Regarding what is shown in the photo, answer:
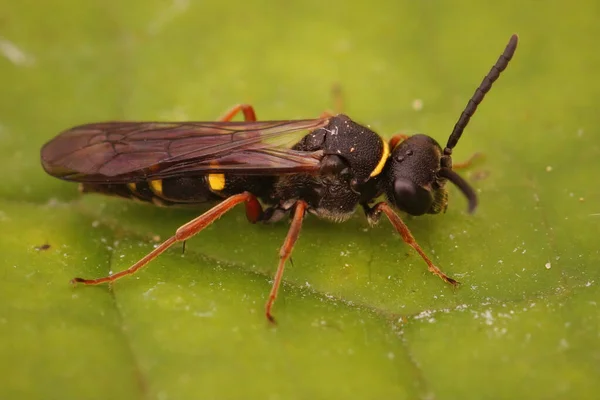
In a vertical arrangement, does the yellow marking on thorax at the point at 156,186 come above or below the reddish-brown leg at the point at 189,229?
above

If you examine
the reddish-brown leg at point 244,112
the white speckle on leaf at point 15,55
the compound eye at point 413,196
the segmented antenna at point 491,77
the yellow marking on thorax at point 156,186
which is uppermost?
the white speckle on leaf at point 15,55

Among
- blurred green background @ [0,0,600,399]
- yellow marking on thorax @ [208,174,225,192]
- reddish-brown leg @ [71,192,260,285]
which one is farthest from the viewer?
yellow marking on thorax @ [208,174,225,192]

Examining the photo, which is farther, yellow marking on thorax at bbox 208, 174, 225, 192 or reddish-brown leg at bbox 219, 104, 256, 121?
reddish-brown leg at bbox 219, 104, 256, 121

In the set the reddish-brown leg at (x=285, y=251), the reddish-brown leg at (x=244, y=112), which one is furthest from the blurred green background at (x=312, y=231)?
the reddish-brown leg at (x=244, y=112)

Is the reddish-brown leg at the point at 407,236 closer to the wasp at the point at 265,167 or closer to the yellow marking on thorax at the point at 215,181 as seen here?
the wasp at the point at 265,167

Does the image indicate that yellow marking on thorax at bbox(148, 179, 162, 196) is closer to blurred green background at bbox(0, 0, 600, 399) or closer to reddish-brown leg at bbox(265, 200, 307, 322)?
blurred green background at bbox(0, 0, 600, 399)

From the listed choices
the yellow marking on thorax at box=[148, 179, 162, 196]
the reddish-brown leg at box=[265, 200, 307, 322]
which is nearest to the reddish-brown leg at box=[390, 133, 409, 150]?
the reddish-brown leg at box=[265, 200, 307, 322]
